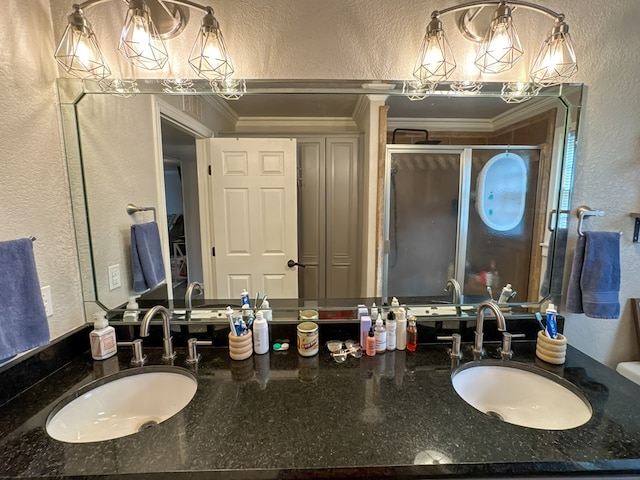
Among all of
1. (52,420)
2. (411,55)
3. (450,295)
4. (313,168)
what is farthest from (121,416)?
(411,55)

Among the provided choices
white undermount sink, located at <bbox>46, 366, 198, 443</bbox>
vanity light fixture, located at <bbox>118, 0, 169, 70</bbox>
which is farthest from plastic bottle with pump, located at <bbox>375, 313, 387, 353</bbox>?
vanity light fixture, located at <bbox>118, 0, 169, 70</bbox>

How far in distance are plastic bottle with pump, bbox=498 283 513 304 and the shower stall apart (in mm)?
19

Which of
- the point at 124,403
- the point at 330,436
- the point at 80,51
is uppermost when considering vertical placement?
the point at 80,51

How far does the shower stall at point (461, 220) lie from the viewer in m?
1.24

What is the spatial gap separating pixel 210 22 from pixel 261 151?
47 centimetres

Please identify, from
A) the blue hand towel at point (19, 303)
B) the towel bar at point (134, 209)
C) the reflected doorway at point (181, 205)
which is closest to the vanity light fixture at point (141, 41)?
the reflected doorway at point (181, 205)

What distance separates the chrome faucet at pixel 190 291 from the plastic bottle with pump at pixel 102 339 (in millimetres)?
274

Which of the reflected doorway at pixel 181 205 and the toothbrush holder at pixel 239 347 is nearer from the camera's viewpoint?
the toothbrush holder at pixel 239 347

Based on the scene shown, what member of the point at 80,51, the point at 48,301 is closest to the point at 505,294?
the point at 48,301

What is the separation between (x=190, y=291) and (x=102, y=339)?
0.34m

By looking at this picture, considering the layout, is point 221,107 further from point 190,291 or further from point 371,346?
point 371,346

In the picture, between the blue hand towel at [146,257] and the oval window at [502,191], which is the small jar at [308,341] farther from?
the oval window at [502,191]

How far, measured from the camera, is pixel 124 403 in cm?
101

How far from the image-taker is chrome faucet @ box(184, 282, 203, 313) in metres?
1.25
